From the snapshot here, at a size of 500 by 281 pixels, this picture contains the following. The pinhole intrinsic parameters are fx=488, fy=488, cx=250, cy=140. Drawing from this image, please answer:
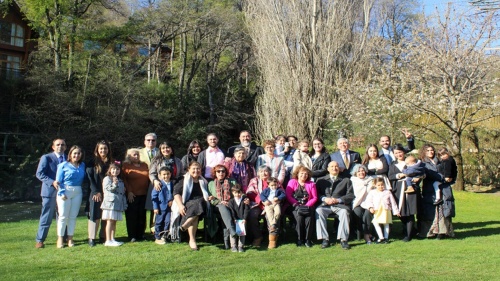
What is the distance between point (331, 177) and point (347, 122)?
34.0ft

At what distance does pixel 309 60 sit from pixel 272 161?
994 cm

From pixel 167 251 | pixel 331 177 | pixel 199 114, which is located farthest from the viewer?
pixel 199 114

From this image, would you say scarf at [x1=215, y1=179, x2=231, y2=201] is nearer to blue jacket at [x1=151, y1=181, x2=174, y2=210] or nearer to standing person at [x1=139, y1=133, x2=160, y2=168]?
blue jacket at [x1=151, y1=181, x2=174, y2=210]

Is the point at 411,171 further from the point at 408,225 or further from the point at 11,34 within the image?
the point at 11,34

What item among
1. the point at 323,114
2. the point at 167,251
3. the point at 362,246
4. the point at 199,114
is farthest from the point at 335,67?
the point at 167,251

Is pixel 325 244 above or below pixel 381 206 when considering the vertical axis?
Answer: below

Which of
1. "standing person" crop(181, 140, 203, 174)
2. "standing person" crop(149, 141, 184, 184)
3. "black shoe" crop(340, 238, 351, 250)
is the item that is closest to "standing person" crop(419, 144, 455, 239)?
"black shoe" crop(340, 238, 351, 250)

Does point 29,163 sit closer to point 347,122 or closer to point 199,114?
point 199,114

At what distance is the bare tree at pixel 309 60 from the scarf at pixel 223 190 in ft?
32.8

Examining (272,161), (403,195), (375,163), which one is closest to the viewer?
(403,195)

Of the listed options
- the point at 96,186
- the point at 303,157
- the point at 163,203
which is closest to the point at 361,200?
the point at 303,157

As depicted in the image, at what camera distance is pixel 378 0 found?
27.0 m

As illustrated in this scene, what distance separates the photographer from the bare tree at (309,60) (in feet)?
55.1

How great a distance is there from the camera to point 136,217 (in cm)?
707
